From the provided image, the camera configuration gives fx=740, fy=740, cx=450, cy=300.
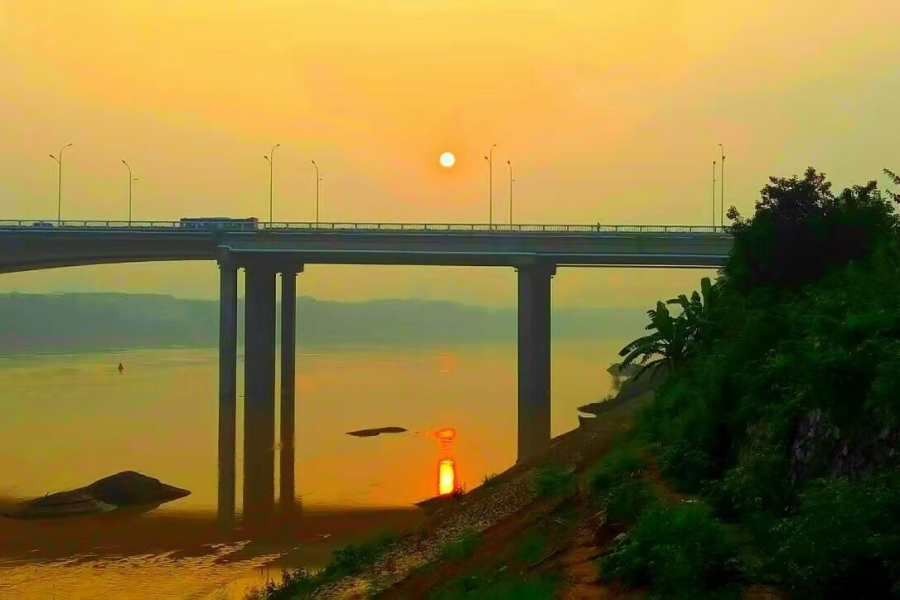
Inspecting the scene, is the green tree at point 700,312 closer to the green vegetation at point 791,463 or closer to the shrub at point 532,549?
the green vegetation at point 791,463

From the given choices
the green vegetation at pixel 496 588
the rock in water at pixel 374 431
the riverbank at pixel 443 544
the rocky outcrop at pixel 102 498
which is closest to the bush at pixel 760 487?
the green vegetation at pixel 496 588

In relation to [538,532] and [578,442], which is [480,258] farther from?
[538,532]

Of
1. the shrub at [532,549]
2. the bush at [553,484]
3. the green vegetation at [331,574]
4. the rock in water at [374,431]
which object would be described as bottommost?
the rock in water at [374,431]

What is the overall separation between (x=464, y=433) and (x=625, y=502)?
41130 millimetres

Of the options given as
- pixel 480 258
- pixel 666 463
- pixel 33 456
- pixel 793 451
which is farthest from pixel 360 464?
pixel 793 451

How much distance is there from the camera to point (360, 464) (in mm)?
43938

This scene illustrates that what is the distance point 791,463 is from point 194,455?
41.5 meters

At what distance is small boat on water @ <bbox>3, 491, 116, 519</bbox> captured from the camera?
107 ft

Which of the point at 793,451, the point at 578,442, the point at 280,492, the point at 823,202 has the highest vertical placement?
the point at 823,202

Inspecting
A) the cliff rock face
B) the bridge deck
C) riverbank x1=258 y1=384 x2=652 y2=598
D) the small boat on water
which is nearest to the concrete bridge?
the bridge deck

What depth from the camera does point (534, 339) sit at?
61.8 meters

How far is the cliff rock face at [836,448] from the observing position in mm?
10312

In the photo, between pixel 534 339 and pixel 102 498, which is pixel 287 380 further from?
pixel 102 498

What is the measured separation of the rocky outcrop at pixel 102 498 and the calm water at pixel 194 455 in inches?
37.1
